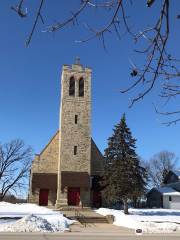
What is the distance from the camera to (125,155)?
110 feet

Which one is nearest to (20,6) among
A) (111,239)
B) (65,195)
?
(111,239)

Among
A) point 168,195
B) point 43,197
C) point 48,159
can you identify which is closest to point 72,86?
point 48,159

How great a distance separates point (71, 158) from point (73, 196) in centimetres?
399

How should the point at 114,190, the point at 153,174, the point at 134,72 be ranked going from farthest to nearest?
the point at 153,174, the point at 114,190, the point at 134,72

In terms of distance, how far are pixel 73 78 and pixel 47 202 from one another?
14.1 metres

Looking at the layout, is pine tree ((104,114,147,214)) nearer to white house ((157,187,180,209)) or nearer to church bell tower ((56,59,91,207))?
church bell tower ((56,59,91,207))

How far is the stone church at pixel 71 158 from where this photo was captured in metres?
37.8

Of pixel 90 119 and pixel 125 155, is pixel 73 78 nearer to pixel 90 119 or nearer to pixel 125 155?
pixel 90 119

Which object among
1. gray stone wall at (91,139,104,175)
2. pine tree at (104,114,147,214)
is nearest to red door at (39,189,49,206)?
gray stone wall at (91,139,104,175)

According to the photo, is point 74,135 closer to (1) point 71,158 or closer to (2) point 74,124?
(2) point 74,124

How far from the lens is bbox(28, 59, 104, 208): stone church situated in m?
37.8

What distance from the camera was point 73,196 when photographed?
124ft

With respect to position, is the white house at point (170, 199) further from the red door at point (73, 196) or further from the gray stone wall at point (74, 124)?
the red door at point (73, 196)

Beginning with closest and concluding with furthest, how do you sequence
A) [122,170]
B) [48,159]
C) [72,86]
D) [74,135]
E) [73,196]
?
[122,170]
[73,196]
[74,135]
[48,159]
[72,86]
